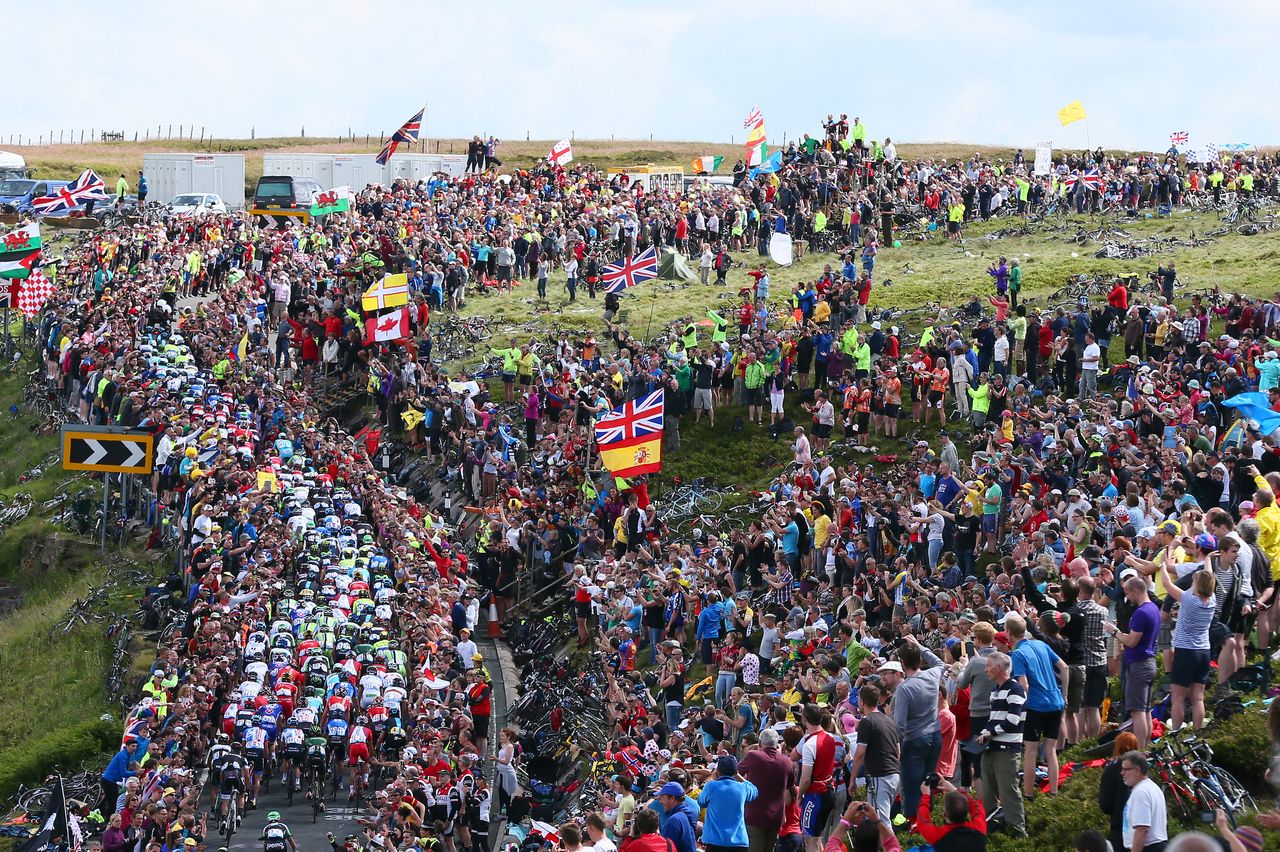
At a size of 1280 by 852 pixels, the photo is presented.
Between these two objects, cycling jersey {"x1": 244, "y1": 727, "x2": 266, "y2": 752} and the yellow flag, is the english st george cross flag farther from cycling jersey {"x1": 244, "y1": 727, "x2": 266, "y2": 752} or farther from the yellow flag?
cycling jersey {"x1": 244, "y1": 727, "x2": 266, "y2": 752}

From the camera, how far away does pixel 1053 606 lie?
52.4ft

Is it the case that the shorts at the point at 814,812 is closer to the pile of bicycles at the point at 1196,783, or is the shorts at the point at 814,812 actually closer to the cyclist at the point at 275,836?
the pile of bicycles at the point at 1196,783

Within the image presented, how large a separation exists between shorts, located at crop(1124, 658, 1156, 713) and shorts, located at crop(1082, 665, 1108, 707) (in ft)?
1.36

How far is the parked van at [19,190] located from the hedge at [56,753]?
44.6 meters

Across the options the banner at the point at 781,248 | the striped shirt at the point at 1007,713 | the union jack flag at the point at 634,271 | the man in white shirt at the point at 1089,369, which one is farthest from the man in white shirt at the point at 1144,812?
the banner at the point at 781,248

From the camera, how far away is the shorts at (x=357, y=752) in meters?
23.4

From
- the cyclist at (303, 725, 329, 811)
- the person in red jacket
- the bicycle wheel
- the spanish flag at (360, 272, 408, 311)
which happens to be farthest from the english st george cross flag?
the person in red jacket

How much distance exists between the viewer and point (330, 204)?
59562 millimetres

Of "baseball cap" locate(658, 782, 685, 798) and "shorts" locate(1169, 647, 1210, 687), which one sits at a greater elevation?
"shorts" locate(1169, 647, 1210, 687)

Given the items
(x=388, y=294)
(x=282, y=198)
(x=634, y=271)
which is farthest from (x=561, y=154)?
(x=634, y=271)

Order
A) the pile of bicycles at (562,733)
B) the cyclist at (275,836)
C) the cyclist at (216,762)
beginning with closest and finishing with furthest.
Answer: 1. the cyclist at (275,836)
2. the cyclist at (216,762)
3. the pile of bicycles at (562,733)

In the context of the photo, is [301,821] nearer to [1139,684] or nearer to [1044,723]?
[1044,723]

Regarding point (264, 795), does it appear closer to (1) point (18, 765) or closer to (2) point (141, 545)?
(1) point (18, 765)

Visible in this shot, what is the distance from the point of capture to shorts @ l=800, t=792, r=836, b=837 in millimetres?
14805
